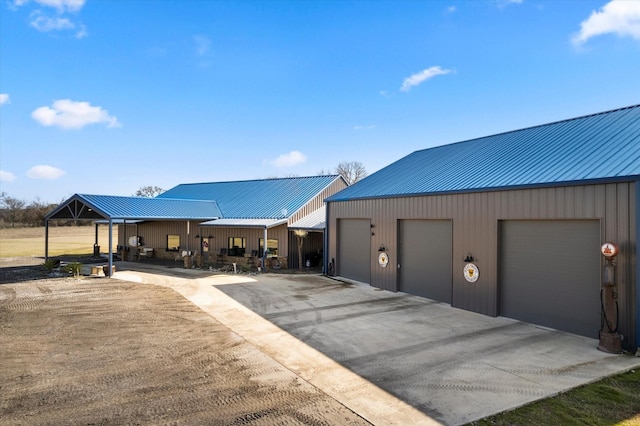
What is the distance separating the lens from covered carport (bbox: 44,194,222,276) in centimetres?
2106

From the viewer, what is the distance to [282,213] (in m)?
25.2

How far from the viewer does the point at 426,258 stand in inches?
620

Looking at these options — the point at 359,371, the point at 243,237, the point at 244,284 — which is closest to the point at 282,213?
the point at 243,237

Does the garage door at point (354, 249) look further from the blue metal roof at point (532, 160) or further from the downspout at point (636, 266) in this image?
the downspout at point (636, 266)

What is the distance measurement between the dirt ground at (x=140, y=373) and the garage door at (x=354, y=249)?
28.4ft

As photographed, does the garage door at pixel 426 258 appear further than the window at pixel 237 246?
No

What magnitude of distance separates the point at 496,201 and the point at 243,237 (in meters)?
17.6

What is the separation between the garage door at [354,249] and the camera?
19031 mm

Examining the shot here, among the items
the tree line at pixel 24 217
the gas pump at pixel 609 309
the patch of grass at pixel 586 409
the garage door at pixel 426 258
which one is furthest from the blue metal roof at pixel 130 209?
the tree line at pixel 24 217

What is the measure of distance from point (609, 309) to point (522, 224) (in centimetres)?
348

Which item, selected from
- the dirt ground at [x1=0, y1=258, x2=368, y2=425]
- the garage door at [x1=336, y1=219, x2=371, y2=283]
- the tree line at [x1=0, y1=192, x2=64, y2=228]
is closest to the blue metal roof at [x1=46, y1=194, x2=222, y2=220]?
the dirt ground at [x1=0, y1=258, x2=368, y2=425]

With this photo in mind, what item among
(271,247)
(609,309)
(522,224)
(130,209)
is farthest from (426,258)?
(130,209)

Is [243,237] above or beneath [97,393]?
above

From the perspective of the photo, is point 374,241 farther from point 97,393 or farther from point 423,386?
point 97,393
